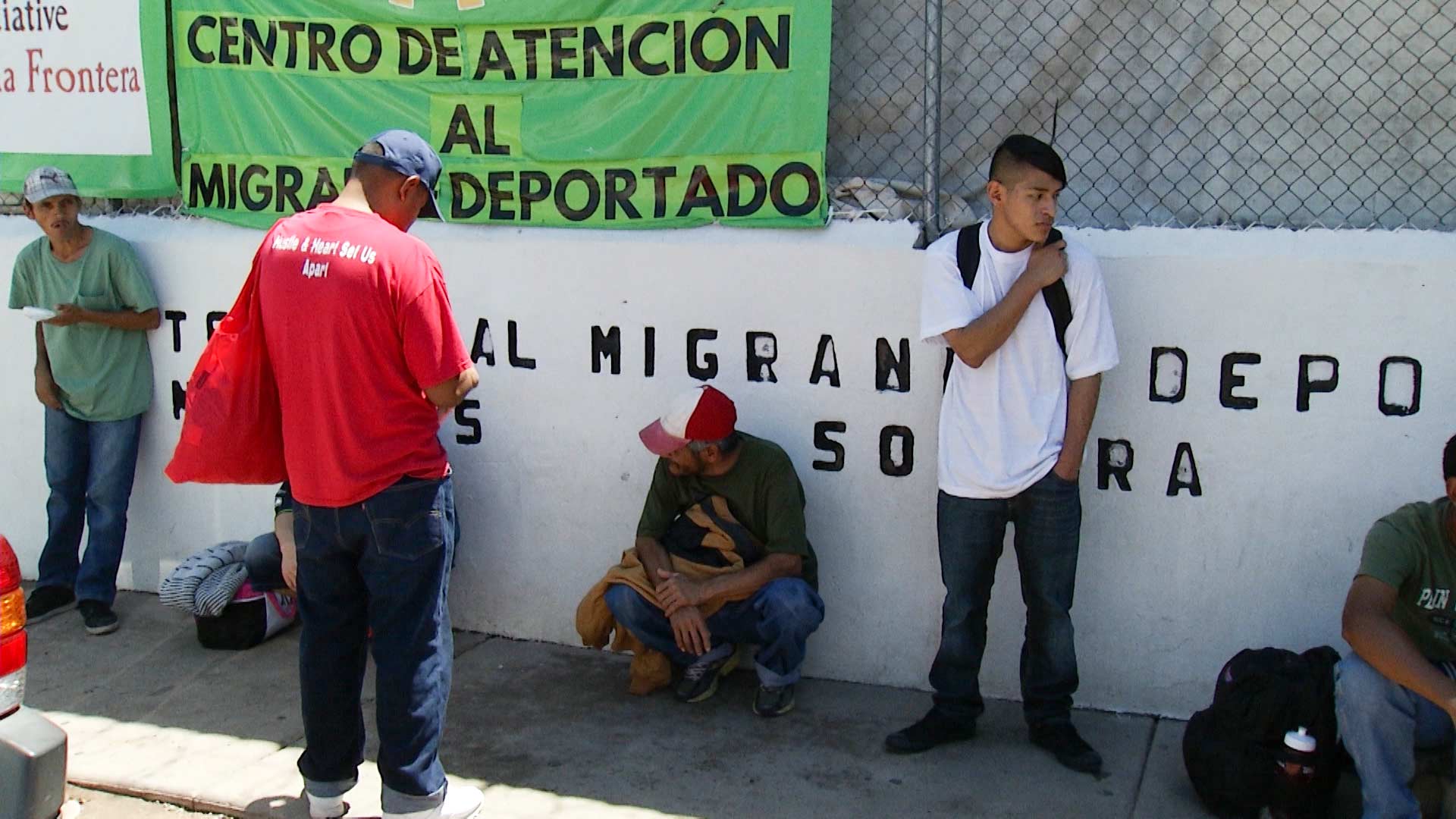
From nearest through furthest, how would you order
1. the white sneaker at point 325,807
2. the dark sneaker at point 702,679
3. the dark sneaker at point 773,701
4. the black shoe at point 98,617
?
1. the white sneaker at point 325,807
2. the dark sneaker at point 773,701
3. the dark sneaker at point 702,679
4. the black shoe at point 98,617

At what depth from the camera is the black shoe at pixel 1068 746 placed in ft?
14.4

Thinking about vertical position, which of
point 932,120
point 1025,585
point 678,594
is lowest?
point 678,594

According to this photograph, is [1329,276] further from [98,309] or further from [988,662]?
[98,309]

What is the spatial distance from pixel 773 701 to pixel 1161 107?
242cm

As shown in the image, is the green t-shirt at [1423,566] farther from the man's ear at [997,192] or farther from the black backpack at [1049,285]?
the man's ear at [997,192]

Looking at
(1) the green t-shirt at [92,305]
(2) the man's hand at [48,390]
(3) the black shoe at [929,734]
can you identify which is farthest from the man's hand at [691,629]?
(2) the man's hand at [48,390]

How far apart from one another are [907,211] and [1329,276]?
1.41 m

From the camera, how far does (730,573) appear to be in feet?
16.0

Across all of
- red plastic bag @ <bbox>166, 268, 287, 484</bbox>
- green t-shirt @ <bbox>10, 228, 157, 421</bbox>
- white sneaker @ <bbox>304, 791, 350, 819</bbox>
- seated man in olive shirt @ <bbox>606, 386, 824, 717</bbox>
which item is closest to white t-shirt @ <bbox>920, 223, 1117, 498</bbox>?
seated man in olive shirt @ <bbox>606, 386, 824, 717</bbox>

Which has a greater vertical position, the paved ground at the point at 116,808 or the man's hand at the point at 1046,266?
the man's hand at the point at 1046,266

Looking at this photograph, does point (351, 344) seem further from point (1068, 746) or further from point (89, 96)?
point (89, 96)

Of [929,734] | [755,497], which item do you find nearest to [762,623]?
[755,497]

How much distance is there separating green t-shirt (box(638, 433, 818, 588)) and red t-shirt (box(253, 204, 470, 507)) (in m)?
1.37

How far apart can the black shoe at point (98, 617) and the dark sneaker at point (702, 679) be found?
2.52 meters
